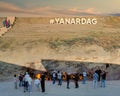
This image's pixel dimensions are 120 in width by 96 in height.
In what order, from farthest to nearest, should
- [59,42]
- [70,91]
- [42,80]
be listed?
[59,42] < [70,91] < [42,80]

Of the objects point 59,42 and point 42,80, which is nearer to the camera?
point 42,80

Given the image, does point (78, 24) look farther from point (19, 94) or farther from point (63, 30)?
point (19, 94)

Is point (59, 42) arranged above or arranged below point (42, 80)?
above

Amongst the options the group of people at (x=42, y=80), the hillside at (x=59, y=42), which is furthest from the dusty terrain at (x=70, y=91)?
the hillside at (x=59, y=42)

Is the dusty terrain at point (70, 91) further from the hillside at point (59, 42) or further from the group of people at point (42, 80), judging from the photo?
the hillside at point (59, 42)

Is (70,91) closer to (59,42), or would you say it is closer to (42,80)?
(42,80)

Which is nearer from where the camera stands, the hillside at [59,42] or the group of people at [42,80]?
the group of people at [42,80]

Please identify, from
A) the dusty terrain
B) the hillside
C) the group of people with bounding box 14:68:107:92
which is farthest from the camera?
the hillside

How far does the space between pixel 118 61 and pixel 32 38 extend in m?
11.1

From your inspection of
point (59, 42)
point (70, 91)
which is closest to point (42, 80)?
point (70, 91)

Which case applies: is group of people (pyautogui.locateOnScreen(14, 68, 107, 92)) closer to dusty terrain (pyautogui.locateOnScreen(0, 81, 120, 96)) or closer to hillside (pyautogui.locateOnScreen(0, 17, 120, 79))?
dusty terrain (pyautogui.locateOnScreen(0, 81, 120, 96))

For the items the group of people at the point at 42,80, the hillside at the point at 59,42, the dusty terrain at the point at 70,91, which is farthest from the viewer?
the hillside at the point at 59,42

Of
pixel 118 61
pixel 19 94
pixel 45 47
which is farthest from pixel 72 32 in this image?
pixel 19 94

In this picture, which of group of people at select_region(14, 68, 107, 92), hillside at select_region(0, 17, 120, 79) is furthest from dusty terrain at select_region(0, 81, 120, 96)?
hillside at select_region(0, 17, 120, 79)
